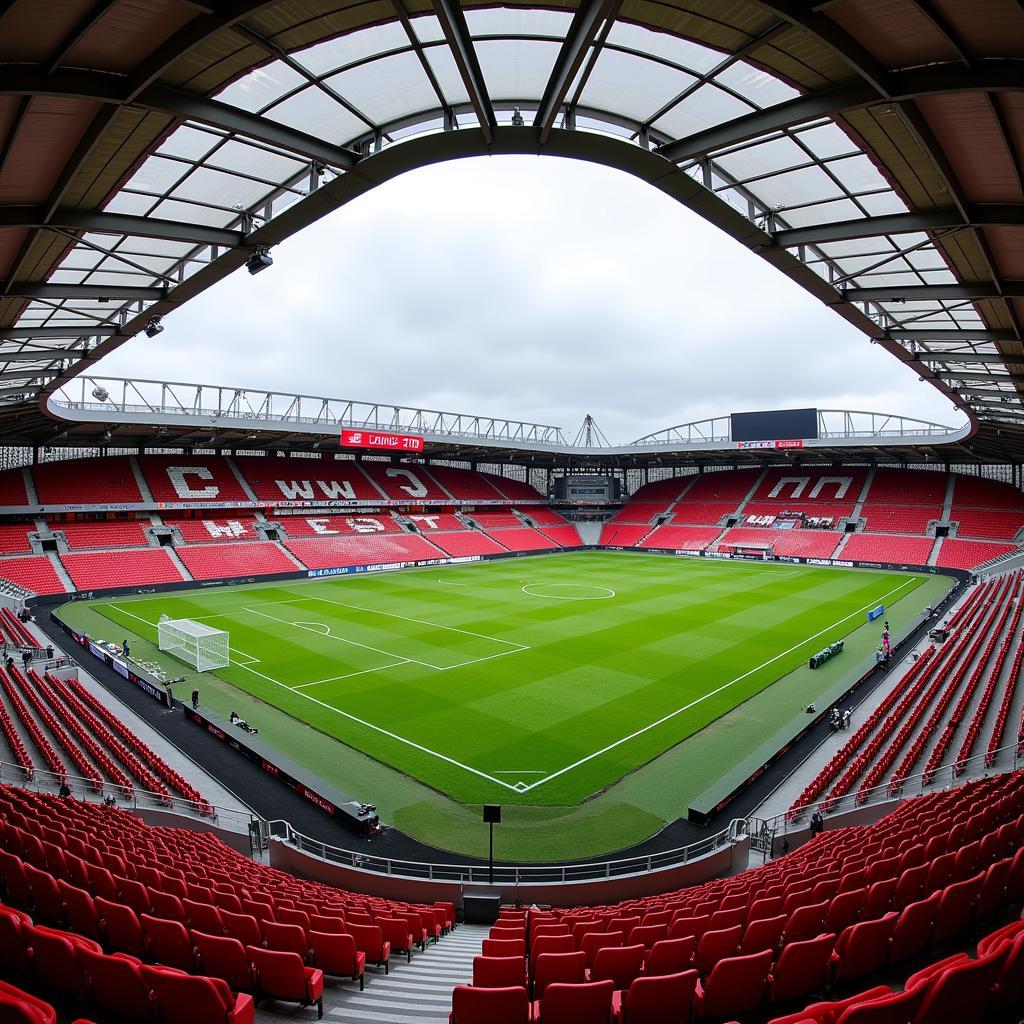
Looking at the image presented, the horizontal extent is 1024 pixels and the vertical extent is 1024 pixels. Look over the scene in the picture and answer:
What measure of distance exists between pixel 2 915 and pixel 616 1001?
191 inches

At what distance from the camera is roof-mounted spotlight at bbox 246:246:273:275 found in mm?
12367

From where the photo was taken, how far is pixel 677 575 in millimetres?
52031

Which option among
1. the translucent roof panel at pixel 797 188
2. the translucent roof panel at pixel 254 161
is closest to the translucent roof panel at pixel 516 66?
the translucent roof panel at pixel 254 161

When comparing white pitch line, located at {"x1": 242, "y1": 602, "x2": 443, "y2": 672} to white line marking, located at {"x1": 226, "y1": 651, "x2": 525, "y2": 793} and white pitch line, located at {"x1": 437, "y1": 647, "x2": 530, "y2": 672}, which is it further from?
white line marking, located at {"x1": 226, "y1": 651, "x2": 525, "y2": 793}

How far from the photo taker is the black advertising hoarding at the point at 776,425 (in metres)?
58.8

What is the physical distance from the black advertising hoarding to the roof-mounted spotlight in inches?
2215

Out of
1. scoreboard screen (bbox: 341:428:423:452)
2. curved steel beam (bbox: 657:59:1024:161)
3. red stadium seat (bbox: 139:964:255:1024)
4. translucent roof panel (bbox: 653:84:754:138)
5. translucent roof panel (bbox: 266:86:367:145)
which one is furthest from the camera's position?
scoreboard screen (bbox: 341:428:423:452)

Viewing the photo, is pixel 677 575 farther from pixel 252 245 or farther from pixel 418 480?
pixel 252 245

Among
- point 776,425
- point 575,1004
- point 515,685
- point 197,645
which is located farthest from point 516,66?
point 776,425

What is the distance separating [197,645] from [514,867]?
18387 mm

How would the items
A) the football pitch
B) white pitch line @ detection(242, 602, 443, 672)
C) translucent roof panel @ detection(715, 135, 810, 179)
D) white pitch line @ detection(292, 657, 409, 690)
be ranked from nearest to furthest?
translucent roof panel @ detection(715, 135, 810, 179) < the football pitch < white pitch line @ detection(292, 657, 409, 690) < white pitch line @ detection(242, 602, 443, 672)

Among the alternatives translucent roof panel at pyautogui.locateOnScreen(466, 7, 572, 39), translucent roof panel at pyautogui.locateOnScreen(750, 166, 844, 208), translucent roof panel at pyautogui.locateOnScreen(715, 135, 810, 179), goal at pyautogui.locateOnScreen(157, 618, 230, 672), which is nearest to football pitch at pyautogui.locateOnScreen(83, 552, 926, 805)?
goal at pyautogui.locateOnScreen(157, 618, 230, 672)

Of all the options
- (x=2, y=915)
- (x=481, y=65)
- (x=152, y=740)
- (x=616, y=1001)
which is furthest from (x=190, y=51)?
(x=152, y=740)

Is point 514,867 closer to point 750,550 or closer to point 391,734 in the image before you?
point 391,734
